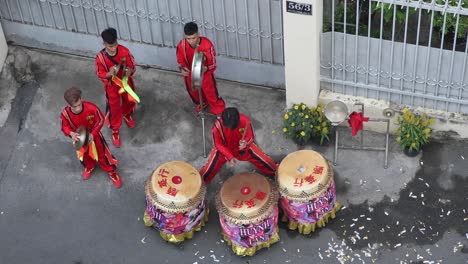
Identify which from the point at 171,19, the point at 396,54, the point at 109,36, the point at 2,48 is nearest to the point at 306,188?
the point at 396,54

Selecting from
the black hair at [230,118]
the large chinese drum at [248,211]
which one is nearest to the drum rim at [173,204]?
the large chinese drum at [248,211]

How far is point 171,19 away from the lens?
399 inches

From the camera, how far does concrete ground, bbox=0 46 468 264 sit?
8.84m

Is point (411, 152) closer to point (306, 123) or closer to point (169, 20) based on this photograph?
point (306, 123)

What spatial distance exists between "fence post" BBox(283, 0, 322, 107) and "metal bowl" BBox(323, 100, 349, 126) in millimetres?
469

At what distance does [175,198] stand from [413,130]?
A: 274cm

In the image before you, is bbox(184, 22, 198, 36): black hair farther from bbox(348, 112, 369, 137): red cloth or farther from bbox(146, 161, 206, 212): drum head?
bbox(348, 112, 369, 137): red cloth

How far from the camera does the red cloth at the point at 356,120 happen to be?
29.3ft

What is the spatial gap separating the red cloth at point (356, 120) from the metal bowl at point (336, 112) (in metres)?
0.07

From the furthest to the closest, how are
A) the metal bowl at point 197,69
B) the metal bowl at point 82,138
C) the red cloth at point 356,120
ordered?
the red cloth at point 356,120, the metal bowl at point 197,69, the metal bowl at point 82,138

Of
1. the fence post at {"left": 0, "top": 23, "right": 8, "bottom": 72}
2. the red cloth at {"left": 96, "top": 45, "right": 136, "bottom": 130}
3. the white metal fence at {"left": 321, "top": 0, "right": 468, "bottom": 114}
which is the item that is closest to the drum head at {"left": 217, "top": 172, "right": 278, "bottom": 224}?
the white metal fence at {"left": 321, "top": 0, "right": 468, "bottom": 114}

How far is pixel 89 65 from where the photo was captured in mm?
11000

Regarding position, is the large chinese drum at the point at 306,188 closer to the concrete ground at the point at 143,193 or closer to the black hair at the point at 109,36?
the concrete ground at the point at 143,193

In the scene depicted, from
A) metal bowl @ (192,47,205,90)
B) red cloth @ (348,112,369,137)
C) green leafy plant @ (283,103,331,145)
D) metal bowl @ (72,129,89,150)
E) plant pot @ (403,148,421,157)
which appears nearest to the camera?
metal bowl @ (72,129,89,150)
